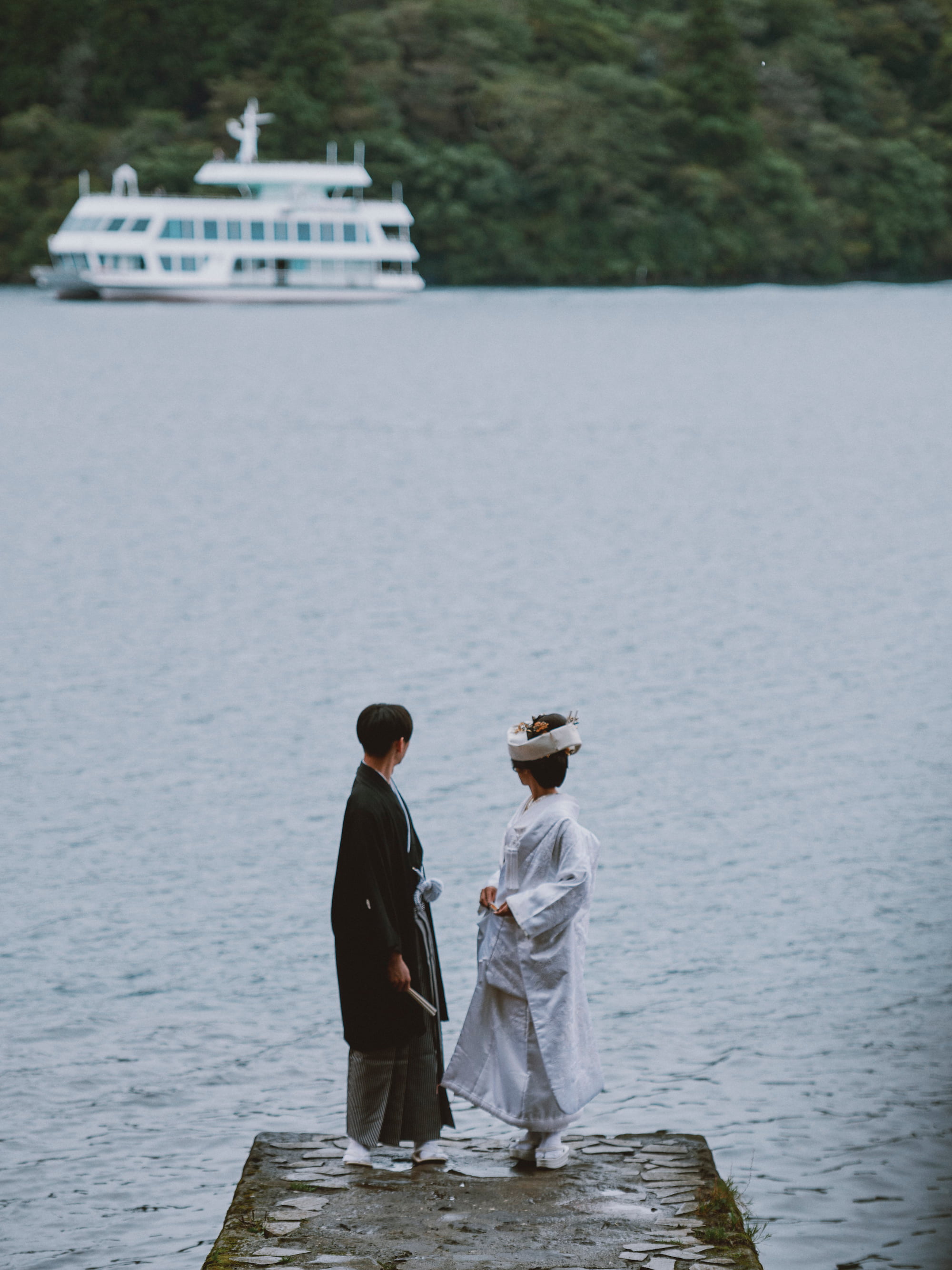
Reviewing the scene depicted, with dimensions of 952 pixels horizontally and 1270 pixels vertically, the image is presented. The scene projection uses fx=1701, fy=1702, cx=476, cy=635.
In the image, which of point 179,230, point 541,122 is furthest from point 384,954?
point 541,122

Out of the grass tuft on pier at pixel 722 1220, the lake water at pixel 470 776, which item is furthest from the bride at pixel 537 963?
the lake water at pixel 470 776

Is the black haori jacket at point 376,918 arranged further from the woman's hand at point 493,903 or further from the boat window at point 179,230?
the boat window at point 179,230

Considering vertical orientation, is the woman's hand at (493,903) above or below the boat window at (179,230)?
below

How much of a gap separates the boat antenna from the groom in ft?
205

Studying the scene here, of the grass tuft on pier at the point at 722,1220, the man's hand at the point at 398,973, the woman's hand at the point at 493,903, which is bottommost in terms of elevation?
the grass tuft on pier at the point at 722,1220

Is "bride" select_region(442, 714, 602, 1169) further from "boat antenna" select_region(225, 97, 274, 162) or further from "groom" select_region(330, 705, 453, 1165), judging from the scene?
"boat antenna" select_region(225, 97, 274, 162)

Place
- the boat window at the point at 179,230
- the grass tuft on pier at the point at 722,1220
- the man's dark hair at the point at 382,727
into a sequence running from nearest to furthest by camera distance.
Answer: the grass tuft on pier at the point at 722,1220
the man's dark hair at the point at 382,727
the boat window at the point at 179,230

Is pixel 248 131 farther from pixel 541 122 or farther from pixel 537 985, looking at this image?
pixel 537 985

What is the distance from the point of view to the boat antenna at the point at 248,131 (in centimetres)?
6469

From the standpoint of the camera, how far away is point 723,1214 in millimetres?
4504

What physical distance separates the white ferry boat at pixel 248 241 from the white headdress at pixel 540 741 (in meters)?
60.8

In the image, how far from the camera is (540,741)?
4527 mm

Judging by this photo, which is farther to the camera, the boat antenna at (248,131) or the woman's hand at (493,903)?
the boat antenna at (248,131)

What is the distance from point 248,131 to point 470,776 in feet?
189
